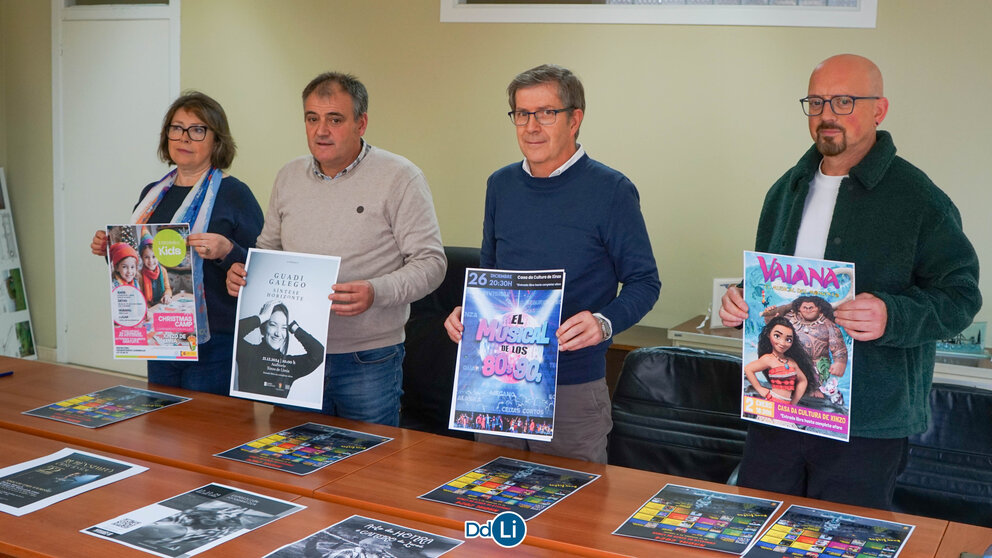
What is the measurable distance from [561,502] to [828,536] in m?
0.52

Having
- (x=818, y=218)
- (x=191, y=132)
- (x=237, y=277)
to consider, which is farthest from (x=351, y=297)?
(x=818, y=218)

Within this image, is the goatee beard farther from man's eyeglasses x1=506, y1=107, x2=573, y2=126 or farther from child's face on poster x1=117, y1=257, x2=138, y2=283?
child's face on poster x1=117, y1=257, x2=138, y2=283

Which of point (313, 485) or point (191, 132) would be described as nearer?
point (313, 485)

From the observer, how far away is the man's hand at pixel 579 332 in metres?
2.07

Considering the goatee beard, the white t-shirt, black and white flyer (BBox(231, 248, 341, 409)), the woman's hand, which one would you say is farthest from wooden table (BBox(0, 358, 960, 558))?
the goatee beard

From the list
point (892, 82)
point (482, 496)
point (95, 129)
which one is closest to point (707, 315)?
point (892, 82)

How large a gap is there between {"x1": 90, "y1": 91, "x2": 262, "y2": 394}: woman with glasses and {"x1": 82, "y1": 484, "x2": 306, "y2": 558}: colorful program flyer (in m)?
0.98

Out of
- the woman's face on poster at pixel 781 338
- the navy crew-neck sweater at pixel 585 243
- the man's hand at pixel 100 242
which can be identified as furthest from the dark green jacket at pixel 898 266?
the man's hand at pixel 100 242

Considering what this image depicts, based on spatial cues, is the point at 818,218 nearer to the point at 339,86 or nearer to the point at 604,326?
the point at 604,326

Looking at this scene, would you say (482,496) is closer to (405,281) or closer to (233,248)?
(405,281)

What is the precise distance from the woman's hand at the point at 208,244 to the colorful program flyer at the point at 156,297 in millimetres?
29

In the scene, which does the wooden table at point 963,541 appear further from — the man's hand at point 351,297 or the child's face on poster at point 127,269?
the child's face on poster at point 127,269

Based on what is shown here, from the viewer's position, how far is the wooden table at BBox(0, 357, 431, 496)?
2.05 m

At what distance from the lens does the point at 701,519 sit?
1800 millimetres
